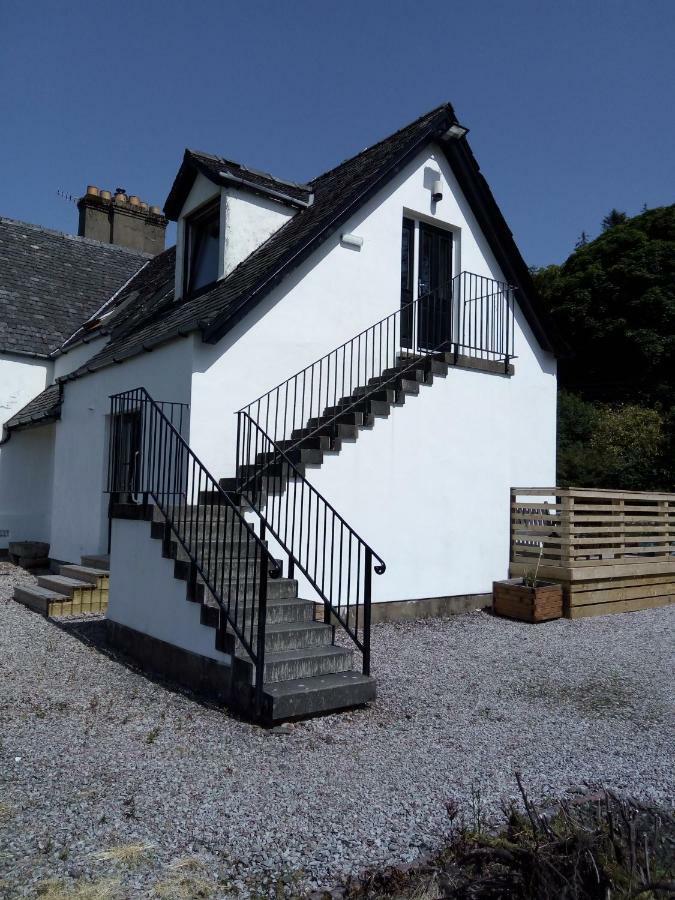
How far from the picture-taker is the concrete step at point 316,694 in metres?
5.24

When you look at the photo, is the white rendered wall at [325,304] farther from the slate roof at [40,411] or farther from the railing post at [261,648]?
the slate roof at [40,411]

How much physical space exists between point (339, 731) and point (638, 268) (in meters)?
34.0

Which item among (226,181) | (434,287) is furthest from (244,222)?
(434,287)

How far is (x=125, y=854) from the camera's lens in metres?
3.36

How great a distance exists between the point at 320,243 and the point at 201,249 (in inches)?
109

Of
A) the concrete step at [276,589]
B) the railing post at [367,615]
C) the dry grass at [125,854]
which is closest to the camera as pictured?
the dry grass at [125,854]

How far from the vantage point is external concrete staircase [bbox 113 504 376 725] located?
Answer: 213 inches

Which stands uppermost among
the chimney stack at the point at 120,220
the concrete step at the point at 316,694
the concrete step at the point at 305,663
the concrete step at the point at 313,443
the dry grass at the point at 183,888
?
the chimney stack at the point at 120,220

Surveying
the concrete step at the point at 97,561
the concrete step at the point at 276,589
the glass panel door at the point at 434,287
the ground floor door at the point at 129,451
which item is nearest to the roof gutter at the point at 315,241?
the glass panel door at the point at 434,287

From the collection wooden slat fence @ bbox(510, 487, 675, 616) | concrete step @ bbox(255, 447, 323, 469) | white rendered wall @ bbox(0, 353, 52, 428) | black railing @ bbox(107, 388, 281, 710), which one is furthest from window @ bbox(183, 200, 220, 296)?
wooden slat fence @ bbox(510, 487, 675, 616)

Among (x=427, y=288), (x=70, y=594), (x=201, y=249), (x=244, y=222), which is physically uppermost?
(x=244, y=222)

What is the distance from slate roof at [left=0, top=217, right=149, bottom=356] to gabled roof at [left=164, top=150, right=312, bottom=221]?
477cm

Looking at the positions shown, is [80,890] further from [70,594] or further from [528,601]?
[528,601]

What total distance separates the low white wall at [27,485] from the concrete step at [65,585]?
404 centimetres
